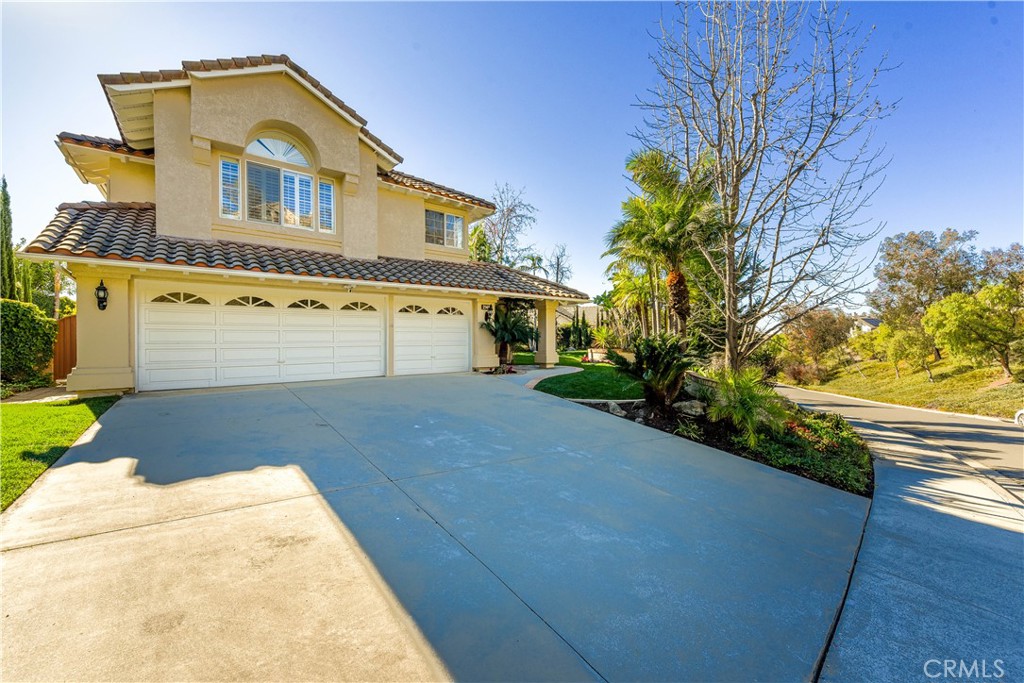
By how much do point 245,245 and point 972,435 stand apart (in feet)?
66.3

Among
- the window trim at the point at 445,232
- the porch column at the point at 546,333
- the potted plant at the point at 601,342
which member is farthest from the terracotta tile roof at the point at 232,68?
the potted plant at the point at 601,342

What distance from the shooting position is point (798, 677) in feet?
7.63

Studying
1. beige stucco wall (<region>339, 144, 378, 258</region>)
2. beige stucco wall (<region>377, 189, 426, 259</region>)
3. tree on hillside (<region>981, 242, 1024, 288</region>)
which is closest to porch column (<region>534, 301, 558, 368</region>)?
beige stucco wall (<region>377, 189, 426, 259</region>)

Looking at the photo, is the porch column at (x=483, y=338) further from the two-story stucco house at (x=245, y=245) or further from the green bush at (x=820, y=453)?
the green bush at (x=820, y=453)

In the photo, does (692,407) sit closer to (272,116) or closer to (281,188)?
(281,188)

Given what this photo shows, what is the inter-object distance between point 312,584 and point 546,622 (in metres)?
1.56

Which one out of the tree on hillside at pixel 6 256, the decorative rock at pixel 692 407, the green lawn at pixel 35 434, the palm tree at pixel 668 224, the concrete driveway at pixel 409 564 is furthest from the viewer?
the tree on hillside at pixel 6 256

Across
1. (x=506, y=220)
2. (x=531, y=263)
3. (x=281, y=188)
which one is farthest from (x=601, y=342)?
(x=281, y=188)

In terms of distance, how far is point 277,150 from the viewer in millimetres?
11711

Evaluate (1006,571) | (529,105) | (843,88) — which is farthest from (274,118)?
(1006,571)

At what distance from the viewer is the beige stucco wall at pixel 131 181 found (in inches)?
432

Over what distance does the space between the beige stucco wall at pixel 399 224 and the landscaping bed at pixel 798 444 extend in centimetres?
829

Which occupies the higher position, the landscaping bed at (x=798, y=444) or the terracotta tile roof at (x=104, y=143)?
the terracotta tile roof at (x=104, y=143)

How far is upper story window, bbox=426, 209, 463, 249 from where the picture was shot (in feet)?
49.3
